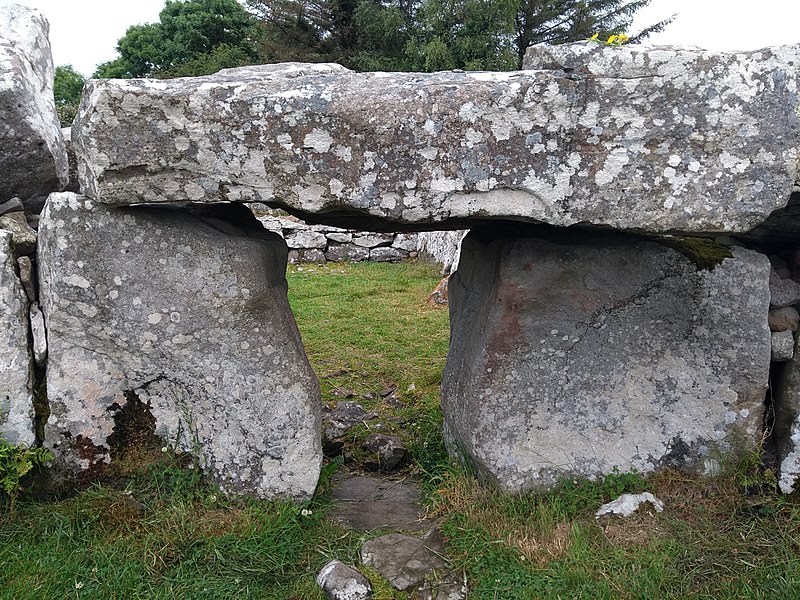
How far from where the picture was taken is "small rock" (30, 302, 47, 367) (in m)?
3.21

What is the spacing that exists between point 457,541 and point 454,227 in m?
1.56

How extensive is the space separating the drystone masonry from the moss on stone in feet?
0.05

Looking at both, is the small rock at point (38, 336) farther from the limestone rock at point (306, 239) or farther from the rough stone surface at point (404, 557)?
the limestone rock at point (306, 239)

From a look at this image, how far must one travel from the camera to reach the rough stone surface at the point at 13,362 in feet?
10.3

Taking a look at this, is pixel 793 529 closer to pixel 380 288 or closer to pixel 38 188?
pixel 38 188

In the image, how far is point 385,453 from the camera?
14.1ft

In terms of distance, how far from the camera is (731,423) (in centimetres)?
347

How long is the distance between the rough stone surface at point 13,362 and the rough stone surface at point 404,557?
168 centimetres

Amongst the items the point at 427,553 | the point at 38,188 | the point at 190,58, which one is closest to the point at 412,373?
the point at 427,553

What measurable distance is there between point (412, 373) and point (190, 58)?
79.8 ft

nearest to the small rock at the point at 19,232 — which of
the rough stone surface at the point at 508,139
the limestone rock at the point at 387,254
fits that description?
the rough stone surface at the point at 508,139

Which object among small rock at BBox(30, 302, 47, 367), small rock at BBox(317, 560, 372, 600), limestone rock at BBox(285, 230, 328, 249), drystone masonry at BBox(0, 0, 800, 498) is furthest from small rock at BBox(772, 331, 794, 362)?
limestone rock at BBox(285, 230, 328, 249)

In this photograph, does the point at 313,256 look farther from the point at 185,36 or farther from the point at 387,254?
the point at 185,36

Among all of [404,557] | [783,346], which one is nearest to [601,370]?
[783,346]
